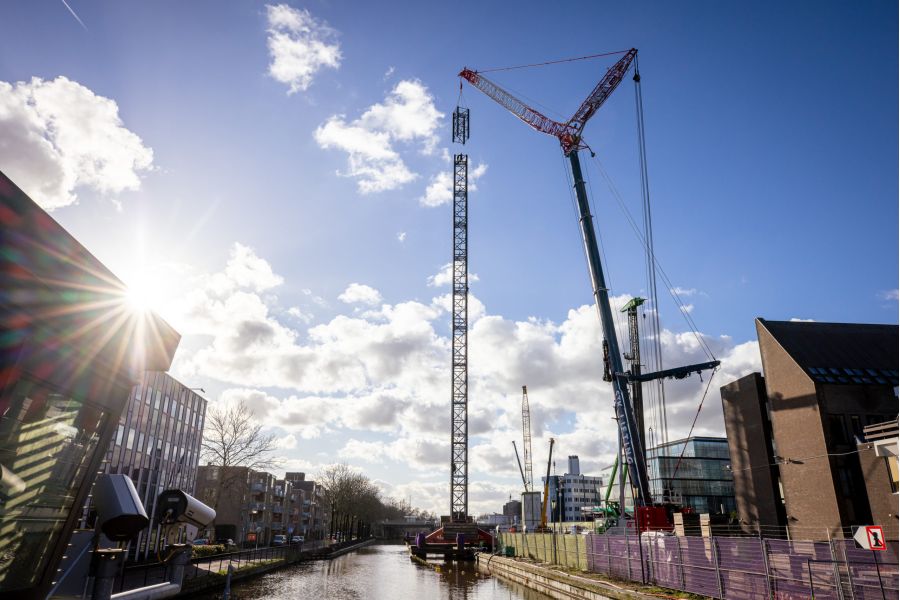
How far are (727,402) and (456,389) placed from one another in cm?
3879

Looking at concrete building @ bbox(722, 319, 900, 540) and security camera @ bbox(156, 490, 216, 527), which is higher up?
concrete building @ bbox(722, 319, 900, 540)

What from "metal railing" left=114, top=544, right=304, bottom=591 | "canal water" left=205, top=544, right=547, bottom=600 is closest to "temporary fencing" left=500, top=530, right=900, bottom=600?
"canal water" left=205, top=544, right=547, bottom=600

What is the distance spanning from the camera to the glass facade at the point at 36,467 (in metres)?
4.59

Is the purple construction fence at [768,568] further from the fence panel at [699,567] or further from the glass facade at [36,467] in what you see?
the glass facade at [36,467]

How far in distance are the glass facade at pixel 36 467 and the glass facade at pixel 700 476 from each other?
310 feet

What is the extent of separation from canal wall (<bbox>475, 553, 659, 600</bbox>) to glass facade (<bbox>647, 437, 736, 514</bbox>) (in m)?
55.6

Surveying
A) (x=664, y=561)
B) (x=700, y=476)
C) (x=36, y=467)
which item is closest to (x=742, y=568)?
(x=664, y=561)

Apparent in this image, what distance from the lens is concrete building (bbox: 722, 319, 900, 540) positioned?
118ft

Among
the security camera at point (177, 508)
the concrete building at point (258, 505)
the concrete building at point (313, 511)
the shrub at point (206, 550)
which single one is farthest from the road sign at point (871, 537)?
the concrete building at point (313, 511)

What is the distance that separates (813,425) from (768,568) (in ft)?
87.4

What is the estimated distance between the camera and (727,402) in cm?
4962

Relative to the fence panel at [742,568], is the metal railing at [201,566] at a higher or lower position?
lower

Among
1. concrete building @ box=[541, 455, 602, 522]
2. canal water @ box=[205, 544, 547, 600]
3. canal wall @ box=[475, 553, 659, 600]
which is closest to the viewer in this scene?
canal wall @ box=[475, 553, 659, 600]

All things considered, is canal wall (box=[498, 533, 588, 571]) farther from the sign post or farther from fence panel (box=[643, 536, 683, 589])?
the sign post
